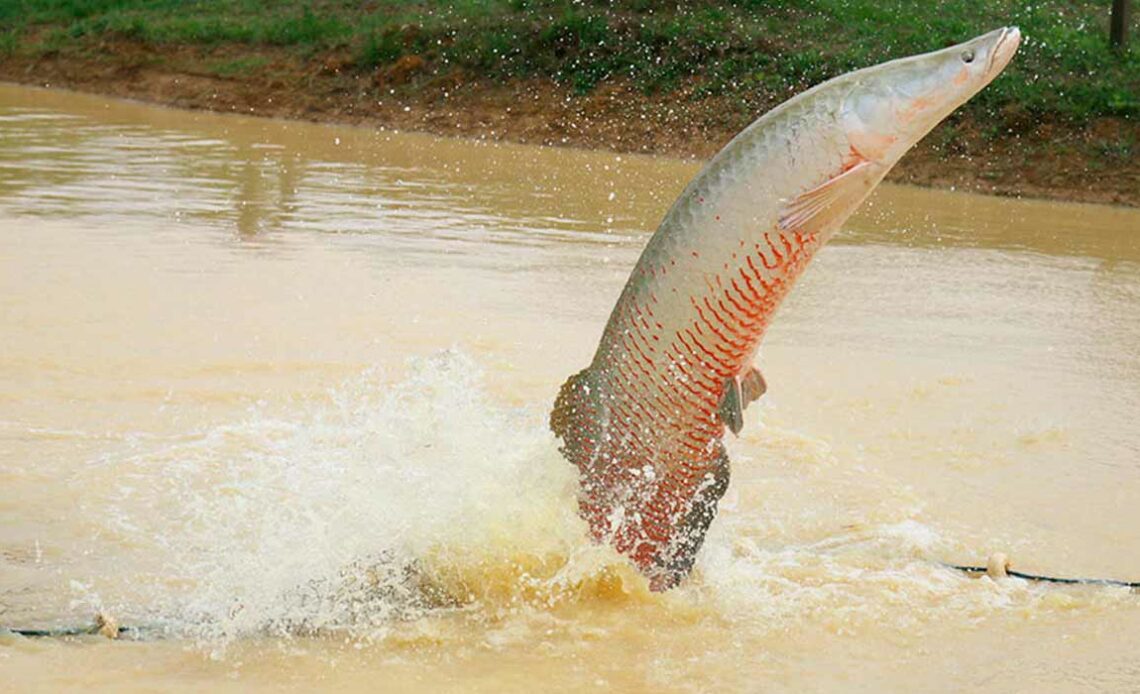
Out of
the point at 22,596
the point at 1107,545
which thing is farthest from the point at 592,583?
the point at 1107,545

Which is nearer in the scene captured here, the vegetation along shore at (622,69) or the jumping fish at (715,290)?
the jumping fish at (715,290)

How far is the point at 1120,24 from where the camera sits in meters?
18.1

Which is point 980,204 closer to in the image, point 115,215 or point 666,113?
point 666,113

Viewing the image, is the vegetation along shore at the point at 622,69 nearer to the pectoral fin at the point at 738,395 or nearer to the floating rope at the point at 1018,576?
the floating rope at the point at 1018,576

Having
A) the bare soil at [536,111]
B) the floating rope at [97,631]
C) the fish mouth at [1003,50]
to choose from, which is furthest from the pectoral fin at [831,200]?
the bare soil at [536,111]

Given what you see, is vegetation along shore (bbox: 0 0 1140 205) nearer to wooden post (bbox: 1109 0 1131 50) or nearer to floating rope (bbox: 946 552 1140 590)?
wooden post (bbox: 1109 0 1131 50)

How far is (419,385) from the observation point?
5422mm

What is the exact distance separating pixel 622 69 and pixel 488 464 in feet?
50.0

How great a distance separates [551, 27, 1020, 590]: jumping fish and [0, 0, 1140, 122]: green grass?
1345cm

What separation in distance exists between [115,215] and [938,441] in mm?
6284

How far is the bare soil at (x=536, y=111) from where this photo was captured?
15.7 metres

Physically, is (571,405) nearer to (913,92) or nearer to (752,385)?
(752,385)

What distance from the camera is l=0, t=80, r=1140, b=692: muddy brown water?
14.2 feet

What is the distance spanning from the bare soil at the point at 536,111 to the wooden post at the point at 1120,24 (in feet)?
6.66
